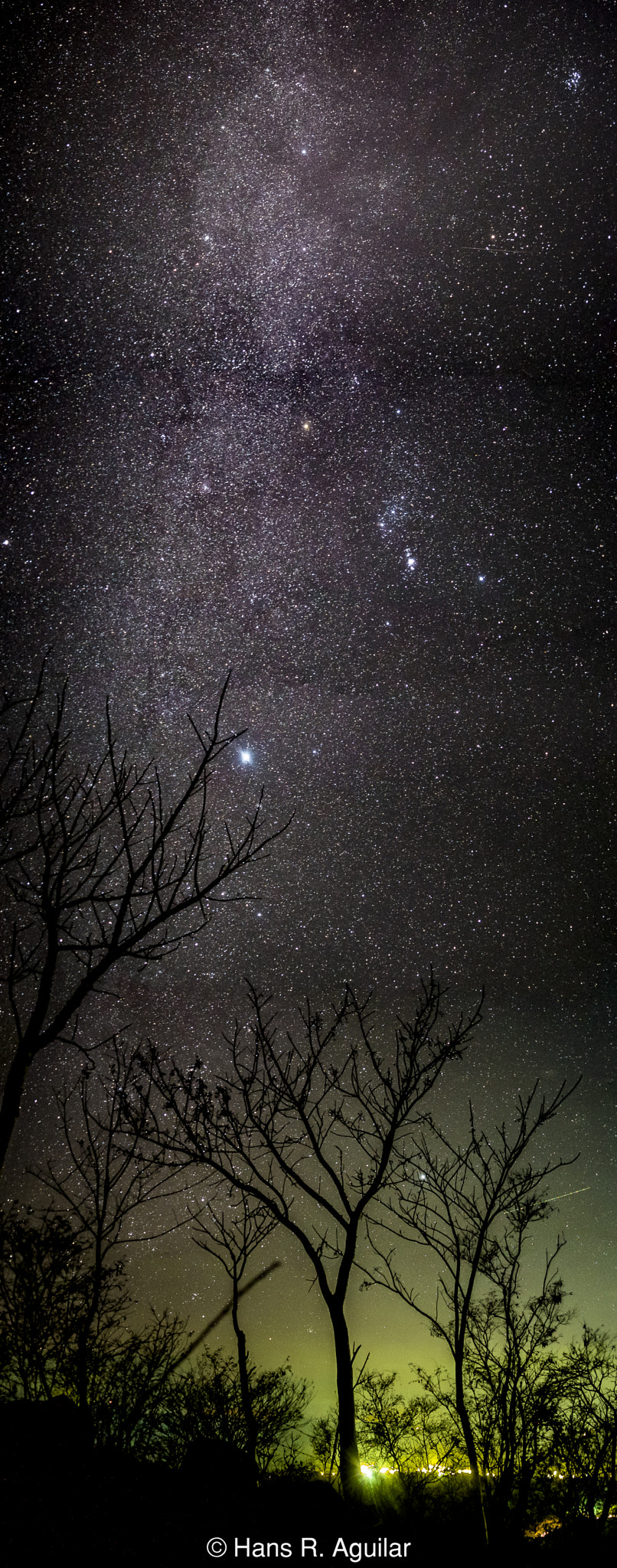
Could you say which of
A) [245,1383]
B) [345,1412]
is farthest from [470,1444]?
[245,1383]

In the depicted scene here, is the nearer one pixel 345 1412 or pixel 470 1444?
pixel 470 1444

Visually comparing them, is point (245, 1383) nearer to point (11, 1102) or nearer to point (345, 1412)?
point (345, 1412)

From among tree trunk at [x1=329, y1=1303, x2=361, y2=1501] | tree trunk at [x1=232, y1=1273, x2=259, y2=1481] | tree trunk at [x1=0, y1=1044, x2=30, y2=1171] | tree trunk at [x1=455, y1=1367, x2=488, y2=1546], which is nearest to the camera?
tree trunk at [x1=0, y1=1044, x2=30, y2=1171]

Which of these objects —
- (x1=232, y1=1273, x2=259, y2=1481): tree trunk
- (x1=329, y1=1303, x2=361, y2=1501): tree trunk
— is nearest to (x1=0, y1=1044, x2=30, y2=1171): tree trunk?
(x1=329, y1=1303, x2=361, y2=1501): tree trunk

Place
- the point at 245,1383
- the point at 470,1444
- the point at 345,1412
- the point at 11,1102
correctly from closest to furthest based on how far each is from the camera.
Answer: the point at 11,1102 → the point at 470,1444 → the point at 345,1412 → the point at 245,1383

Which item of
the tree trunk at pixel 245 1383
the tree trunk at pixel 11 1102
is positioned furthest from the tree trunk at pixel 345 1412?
the tree trunk at pixel 11 1102

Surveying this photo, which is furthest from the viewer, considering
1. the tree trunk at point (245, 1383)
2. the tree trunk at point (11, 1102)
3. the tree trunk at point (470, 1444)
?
the tree trunk at point (245, 1383)

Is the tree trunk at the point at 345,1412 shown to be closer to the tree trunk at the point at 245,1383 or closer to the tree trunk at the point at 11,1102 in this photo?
the tree trunk at the point at 245,1383

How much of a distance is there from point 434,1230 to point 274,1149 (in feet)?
6.88

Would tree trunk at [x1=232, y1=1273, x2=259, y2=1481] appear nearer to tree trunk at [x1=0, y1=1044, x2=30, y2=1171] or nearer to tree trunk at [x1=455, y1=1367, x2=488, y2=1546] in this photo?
tree trunk at [x1=455, y1=1367, x2=488, y2=1546]

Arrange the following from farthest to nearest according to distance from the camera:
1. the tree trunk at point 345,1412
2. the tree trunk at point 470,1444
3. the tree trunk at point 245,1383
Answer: the tree trunk at point 245,1383 → the tree trunk at point 345,1412 → the tree trunk at point 470,1444

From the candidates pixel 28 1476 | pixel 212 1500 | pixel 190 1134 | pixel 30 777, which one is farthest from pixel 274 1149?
pixel 30 777

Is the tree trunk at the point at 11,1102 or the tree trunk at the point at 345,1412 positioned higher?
the tree trunk at the point at 11,1102

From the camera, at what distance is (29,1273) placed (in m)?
9.47
